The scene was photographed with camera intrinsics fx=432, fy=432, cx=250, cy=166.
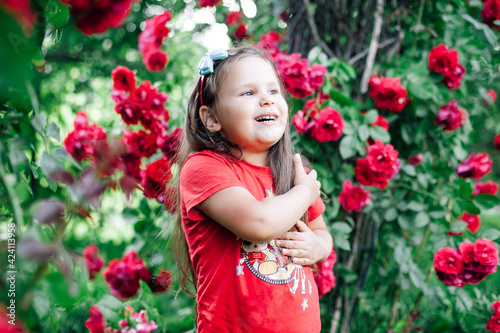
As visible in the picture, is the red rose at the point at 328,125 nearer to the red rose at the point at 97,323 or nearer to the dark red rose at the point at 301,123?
the dark red rose at the point at 301,123

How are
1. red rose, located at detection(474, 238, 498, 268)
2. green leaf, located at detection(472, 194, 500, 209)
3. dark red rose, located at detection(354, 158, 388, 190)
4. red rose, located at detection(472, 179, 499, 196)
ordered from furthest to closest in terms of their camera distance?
1. red rose, located at detection(472, 179, 499, 196)
2. green leaf, located at detection(472, 194, 500, 209)
3. dark red rose, located at detection(354, 158, 388, 190)
4. red rose, located at detection(474, 238, 498, 268)

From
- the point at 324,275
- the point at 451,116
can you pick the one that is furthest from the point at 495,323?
the point at 451,116

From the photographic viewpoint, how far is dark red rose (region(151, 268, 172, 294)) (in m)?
1.93

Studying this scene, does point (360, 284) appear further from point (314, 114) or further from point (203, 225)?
point (203, 225)

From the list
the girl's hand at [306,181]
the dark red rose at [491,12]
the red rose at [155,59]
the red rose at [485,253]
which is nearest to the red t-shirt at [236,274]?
the girl's hand at [306,181]

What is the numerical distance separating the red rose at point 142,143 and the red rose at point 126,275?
0.50 meters

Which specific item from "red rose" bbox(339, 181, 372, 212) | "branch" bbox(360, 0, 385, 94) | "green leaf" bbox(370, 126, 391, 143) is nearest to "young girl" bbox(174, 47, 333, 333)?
"red rose" bbox(339, 181, 372, 212)

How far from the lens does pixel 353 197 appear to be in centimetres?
179

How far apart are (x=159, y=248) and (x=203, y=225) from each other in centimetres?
79

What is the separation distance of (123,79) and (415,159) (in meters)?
1.40

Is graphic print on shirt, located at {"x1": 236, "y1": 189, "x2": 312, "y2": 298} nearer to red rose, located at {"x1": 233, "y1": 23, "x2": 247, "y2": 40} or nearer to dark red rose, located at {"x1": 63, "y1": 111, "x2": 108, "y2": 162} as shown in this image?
dark red rose, located at {"x1": 63, "y1": 111, "x2": 108, "y2": 162}

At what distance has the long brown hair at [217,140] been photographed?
133cm

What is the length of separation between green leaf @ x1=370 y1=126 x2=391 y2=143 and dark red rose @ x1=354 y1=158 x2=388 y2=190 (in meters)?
0.12

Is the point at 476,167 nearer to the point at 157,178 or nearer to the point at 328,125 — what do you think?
the point at 328,125
